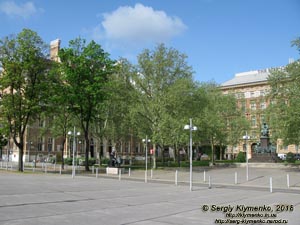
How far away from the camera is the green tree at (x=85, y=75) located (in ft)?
141

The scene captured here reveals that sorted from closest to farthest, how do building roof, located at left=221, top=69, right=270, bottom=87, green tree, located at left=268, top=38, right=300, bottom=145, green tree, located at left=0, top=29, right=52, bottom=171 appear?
green tree, located at left=268, top=38, right=300, bottom=145
green tree, located at left=0, top=29, right=52, bottom=171
building roof, located at left=221, top=69, right=270, bottom=87

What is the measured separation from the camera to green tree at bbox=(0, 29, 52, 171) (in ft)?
138

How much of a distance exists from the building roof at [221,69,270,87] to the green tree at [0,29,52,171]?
76223 mm

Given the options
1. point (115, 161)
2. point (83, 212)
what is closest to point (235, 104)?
point (115, 161)

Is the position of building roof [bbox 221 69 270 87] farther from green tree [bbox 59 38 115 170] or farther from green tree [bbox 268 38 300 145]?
green tree [bbox 59 38 115 170]

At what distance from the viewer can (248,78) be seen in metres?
113

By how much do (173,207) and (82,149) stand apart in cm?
7763

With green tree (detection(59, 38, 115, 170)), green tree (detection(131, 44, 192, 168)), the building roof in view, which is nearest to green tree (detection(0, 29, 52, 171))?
green tree (detection(59, 38, 115, 170))

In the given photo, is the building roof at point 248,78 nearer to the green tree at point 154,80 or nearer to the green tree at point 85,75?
the green tree at point 154,80

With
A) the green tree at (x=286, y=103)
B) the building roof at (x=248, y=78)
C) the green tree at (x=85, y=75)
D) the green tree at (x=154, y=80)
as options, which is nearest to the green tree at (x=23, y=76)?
the green tree at (x=85, y=75)

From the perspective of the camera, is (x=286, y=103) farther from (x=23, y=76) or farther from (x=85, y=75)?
(x=23, y=76)

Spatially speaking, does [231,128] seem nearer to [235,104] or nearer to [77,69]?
[235,104]

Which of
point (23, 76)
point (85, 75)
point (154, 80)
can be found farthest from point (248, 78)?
point (23, 76)

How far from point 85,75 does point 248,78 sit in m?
80.2
